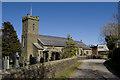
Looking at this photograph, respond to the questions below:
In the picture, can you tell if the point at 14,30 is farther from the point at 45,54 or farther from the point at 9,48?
the point at 45,54

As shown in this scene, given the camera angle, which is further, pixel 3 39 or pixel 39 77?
pixel 3 39

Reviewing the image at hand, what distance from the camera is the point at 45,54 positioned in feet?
109

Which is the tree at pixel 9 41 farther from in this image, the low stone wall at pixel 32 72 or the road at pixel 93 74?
the low stone wall at pixel 32 72

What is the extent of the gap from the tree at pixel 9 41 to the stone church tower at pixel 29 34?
813 cm

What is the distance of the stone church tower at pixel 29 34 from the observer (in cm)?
3425

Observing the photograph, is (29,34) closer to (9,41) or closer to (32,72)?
(9,41)

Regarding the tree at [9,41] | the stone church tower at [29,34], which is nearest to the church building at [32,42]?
the stone church tower at [29,34]

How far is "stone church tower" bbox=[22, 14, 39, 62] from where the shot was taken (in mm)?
34250

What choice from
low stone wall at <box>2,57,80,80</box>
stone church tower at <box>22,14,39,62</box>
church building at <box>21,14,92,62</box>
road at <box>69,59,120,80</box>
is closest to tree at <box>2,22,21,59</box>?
Answer: church building at <box>21,14,92,62</box>

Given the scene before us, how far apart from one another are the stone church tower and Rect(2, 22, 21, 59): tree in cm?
813

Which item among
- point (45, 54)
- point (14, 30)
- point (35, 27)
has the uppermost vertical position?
point (35, 27)

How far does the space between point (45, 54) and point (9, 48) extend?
37.5 feet

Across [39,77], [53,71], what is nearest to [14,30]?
[53,71]

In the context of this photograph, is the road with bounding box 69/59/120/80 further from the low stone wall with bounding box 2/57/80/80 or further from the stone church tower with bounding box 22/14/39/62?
the stone church tower with bounding box 22/14/39/62
